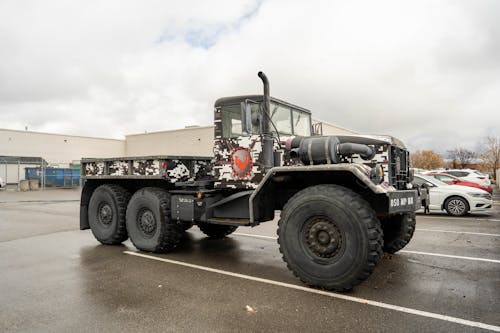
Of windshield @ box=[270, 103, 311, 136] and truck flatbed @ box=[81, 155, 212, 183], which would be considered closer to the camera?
windshield @ box=[270, 103, 311, 136]

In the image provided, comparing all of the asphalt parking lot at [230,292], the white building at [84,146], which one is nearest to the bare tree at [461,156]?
the white building at [84,146]

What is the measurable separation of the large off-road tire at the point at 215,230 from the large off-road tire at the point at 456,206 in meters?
8.19

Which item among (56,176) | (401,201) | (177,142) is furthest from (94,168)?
(56,176)

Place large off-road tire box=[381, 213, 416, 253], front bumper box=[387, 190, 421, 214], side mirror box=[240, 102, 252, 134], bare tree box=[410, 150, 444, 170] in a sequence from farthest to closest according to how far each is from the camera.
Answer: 1. bare tree box=[410, 150, 444, 170]
2. large off-road tire box=[381, 213, 416, 253]
3. side mirror box=[240, 102, 252, 134]
4. front bumper box=[387, 190, 421, 214]

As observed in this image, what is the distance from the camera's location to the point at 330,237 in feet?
14.8

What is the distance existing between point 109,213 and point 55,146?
115 ft

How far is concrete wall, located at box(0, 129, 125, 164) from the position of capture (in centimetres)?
3459

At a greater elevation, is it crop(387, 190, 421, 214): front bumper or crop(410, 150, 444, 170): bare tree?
crop(410, 150, 444, 170): bare tree

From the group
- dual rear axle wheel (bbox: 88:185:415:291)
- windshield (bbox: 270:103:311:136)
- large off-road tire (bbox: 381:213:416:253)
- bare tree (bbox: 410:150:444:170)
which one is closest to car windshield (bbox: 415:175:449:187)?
large off-road tire (bbox: 381:213:416:253)

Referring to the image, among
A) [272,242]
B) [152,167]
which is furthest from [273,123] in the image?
[272,242]

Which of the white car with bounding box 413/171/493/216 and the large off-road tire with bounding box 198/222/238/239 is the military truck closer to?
the large off-road tire with bounding box 198/222/238/239

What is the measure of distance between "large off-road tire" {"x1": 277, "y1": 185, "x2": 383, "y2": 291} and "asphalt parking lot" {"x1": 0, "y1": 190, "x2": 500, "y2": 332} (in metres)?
0.28

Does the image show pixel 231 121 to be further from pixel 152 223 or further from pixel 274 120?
pixel 152 223

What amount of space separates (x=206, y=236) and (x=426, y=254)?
4.83m
